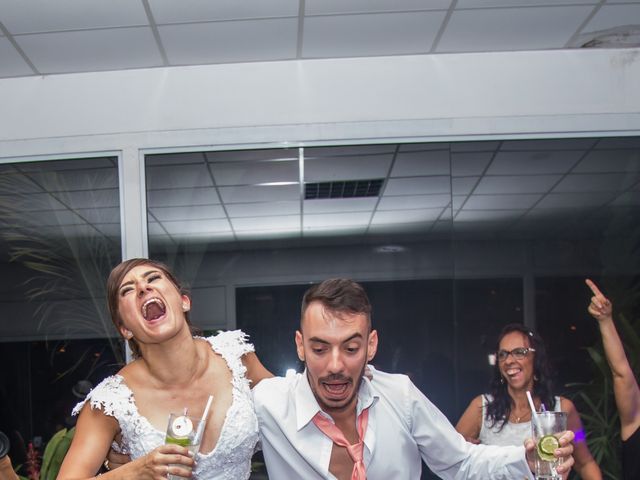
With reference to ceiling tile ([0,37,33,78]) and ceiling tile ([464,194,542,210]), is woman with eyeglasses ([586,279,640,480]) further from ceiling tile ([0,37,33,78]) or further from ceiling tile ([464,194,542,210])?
ceiling tile ([0,37,33,78])

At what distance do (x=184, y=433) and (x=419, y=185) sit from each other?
2.41m

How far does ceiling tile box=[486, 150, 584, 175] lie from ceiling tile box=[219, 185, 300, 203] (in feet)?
3.61

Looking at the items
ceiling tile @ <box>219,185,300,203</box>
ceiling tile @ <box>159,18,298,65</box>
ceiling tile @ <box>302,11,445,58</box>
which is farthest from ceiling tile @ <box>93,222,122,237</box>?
ceiling tile @ <box>302,11,445,58</box>

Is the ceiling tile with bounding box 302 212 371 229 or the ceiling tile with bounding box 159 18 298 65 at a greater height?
the ceiling tile with bounding box 159 18 298 65

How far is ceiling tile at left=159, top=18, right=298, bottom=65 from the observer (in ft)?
11.6

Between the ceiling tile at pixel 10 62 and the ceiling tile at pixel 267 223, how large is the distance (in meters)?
1.39

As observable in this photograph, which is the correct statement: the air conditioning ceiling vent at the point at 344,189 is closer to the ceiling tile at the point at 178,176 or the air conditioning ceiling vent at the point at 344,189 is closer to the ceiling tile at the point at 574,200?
the ceiling tile at the point at 178,176

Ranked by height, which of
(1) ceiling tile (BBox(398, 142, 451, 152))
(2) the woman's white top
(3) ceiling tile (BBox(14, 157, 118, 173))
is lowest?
(2) the woman's white top

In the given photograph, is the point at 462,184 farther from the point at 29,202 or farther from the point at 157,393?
the point at 29,202

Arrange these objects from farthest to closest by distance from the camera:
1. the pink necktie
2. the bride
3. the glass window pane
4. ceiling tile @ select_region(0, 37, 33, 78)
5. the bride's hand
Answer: the glass window pane → ceiling tile @ select_region(0, 37, 33, 78) → the bride → the pink necktie → the bride's hand

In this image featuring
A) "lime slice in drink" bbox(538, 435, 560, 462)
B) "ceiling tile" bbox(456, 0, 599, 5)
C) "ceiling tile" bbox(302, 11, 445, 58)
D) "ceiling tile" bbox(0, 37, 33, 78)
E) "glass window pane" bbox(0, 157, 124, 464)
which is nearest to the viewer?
"lime slice in drink" bbox(538, 435, 560, 462)

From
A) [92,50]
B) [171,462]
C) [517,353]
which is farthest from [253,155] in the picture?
[171,462]

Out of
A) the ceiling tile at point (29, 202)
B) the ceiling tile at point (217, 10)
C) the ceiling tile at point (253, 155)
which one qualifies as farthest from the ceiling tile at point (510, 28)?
the ceiling tile at point (29, 202)

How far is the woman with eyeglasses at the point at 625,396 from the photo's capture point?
296 centimetres
